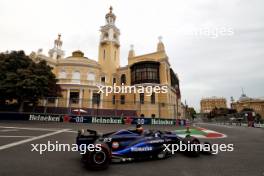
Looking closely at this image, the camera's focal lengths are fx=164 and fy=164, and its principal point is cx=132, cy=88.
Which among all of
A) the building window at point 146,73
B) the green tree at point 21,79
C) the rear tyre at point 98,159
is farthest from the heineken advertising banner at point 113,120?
the building window at point 146,73

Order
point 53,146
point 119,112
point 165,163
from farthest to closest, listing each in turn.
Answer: point 119,112 < point 53,146 < point 165,163

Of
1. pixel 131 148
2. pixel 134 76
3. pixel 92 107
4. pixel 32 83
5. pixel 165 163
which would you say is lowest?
pixel 165 163

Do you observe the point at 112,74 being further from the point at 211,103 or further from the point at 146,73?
the point at 211,103

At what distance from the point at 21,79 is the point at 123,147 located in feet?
68.3

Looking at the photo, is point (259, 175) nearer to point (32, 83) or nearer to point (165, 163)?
point (165, 163)

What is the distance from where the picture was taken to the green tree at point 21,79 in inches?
799

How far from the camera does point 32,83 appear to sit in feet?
67.0

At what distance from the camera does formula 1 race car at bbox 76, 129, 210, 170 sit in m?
5.12

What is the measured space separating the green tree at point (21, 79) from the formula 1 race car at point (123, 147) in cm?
1790

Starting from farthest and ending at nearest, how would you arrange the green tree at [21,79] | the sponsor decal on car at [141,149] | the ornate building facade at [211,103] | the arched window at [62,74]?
1. the ornate building facade at [211,103]
2. the arched window at [62,74]
3. the green tree at [21,79]
4. the sponsor decal on car at [141,149]

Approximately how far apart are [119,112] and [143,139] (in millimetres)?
16634

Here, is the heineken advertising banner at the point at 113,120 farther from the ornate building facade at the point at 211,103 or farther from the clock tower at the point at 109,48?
the ornate building facade at the point at 211,103

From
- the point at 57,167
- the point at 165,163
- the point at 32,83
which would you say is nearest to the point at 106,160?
the point at 57,167

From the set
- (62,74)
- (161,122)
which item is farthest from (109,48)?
(161,122)
